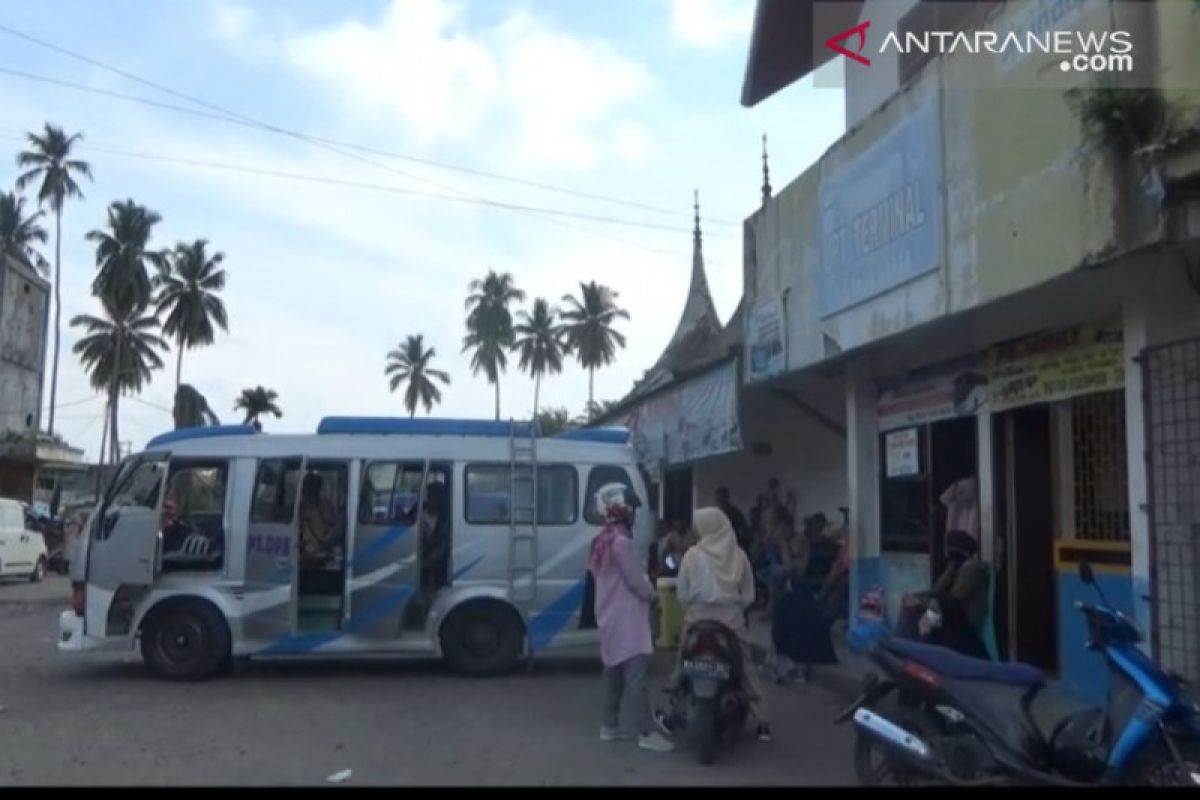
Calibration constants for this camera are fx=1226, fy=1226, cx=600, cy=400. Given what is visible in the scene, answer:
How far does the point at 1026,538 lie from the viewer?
10.4 m

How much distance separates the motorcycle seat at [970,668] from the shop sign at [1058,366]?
131 inches

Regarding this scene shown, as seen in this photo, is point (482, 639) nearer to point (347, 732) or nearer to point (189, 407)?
point (347, 732)

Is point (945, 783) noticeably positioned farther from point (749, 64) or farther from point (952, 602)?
point (749, 64)

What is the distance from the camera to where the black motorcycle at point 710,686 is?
310 inches

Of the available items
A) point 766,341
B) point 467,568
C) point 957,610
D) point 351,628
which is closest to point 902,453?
point 766,341

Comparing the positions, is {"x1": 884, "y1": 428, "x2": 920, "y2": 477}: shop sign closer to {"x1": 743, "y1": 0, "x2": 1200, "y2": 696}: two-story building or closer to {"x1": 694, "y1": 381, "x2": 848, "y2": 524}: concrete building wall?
{"x1": 743, "y1": 0, "x2": 1200, "y2": 696}: two-story building

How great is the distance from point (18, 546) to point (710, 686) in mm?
22887

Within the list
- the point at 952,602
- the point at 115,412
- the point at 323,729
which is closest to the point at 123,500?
the point at 323,729

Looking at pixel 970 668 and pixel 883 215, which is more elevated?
pixel 883 215

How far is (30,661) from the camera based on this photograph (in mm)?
12906

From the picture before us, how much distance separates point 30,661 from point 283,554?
3688mm

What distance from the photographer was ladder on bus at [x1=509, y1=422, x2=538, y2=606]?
11.8 metres

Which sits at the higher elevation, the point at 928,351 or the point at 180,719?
the point at 928,351

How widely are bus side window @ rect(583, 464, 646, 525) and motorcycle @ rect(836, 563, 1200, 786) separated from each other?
227 inches
